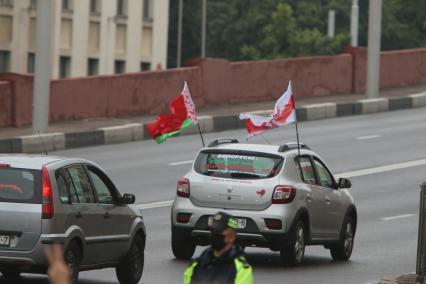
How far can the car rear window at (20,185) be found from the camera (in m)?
13.7

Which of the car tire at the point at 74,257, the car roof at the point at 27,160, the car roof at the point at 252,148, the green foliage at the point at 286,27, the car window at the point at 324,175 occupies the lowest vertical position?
the car tire at the point at 74,257

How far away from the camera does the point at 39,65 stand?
3394 centimetres

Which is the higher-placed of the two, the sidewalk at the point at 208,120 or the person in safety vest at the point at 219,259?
the sidewalk at the point at 208,120

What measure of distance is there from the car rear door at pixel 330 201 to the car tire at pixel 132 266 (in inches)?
133

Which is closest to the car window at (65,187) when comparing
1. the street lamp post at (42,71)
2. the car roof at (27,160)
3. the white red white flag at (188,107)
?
the car roof at (27,160)

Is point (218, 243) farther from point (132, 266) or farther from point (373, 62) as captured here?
point (373, 62)

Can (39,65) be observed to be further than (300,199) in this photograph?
Yes

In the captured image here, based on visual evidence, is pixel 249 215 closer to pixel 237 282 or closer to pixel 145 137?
pixel 237 282

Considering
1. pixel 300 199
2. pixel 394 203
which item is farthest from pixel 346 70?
pixel 300 199

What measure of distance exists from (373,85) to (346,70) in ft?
8.45

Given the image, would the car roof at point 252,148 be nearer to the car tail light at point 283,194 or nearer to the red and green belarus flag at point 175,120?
the car tail light at point 283,194

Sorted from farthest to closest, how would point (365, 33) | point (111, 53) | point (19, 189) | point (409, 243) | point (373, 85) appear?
point (365, 33) → point (111, 53) → point (373, 85) → point (409, 243) → point (19, 189)

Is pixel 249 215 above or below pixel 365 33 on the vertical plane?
below

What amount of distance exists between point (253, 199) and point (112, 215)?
8.60 feet
